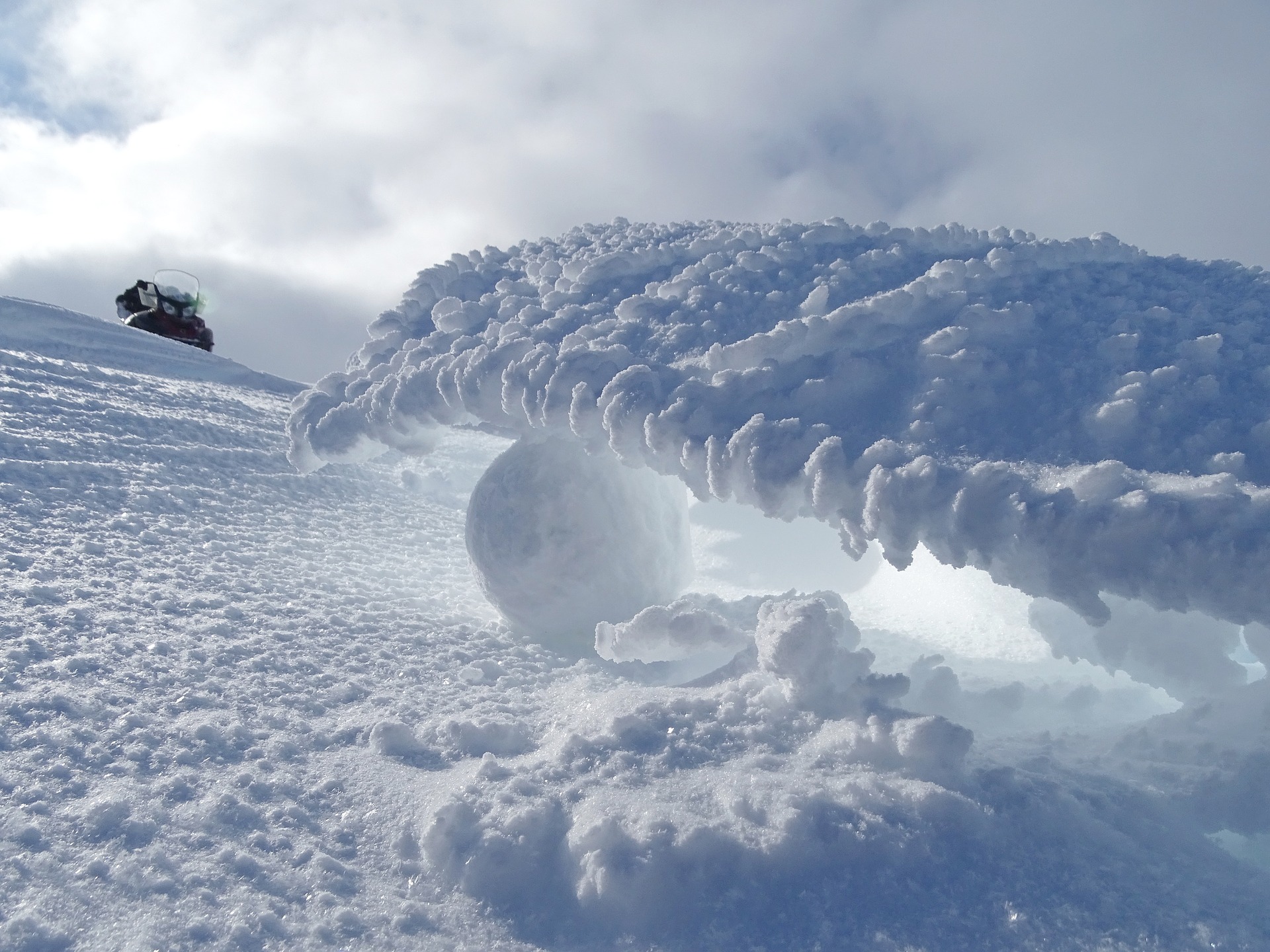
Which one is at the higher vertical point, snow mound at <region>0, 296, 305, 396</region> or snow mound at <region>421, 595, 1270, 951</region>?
snow mound at <region>0, 296, 305, 396</region>

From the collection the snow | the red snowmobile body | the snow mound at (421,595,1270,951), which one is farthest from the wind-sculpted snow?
the red snowmobile body

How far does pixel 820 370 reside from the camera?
3795 mm

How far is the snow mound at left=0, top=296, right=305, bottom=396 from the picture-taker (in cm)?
871

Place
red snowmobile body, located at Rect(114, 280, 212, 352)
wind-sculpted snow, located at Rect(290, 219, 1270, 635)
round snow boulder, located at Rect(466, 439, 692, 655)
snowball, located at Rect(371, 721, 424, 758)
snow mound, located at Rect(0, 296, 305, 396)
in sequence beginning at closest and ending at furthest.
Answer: wind-sculpted snow, located at Rect(290, 219, 1270, 635) < snowball, located at Rect(371, 721, 424, 758) < round snow boulder, located at Rect(466, 439, 692, 655) < snow mound, located at Rect(0, 296, 305, 396) < red snowmobile body, located at Rect(114, 280, 212, 352)

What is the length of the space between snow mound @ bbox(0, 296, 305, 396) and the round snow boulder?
637 centimetres

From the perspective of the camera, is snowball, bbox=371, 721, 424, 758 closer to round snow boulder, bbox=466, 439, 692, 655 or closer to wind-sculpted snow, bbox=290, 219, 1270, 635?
round snow boulder, bbox=466, 439, 692, 655

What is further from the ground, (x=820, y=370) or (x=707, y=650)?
(x=820, y=370)

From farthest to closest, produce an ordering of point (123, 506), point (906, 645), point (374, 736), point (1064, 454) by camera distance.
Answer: point (906, 645), point (123, 506), point (374, 736), point (1064, 454)

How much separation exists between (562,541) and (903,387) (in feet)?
6.81

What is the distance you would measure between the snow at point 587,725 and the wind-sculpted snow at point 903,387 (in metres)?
0.03

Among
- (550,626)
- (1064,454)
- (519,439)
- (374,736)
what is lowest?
(374,736)

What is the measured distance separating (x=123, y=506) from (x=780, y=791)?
16.6 ft

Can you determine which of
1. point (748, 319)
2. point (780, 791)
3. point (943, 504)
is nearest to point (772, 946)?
point (780, 791)

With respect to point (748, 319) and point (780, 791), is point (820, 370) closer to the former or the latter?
point (748, 319)
